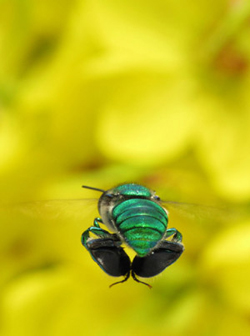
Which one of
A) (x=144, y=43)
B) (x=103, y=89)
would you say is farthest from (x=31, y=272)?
(x=144, y=43)

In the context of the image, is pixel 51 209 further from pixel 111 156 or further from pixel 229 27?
pixel 229 27

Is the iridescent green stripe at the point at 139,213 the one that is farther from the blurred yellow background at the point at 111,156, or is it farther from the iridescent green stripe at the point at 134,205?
the blurred yellow background at the point at 111,156

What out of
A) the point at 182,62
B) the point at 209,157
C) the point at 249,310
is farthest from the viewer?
the point at 182,62

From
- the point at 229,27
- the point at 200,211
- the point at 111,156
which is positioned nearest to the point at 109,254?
the point at 200,211

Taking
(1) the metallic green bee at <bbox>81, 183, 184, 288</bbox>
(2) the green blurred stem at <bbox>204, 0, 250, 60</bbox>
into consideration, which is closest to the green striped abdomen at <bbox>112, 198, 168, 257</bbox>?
(1) the metallic green bee at <bbox>81, 183, 184, 288</bbox>

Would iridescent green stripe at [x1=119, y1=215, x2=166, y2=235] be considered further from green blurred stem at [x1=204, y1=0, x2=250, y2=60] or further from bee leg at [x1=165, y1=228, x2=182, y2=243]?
green blurred stem at [x1=204, y1=0, x2=250, y2=60]

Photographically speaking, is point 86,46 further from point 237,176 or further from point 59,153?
point 237,176
